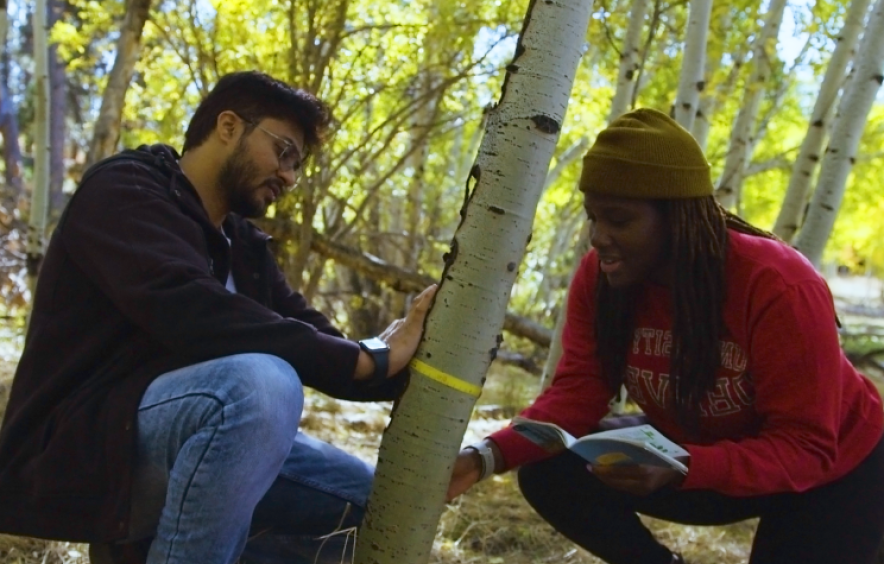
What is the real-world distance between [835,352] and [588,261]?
2.31 feet

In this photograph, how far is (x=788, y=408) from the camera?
184cm

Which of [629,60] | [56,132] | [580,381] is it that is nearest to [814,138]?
[629,60]

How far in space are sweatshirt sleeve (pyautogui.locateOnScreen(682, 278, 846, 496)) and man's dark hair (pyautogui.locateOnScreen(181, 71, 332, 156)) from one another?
1259mm

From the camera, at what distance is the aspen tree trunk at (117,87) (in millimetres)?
4676

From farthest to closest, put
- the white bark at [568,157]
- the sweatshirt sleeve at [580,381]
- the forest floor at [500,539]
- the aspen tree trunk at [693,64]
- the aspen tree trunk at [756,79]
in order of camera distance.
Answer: the white bark at [568,157] → the aspen tree trunk at [756,79] → the aspen tree trunk at [693,64] → the forest floor at [500,539] → the sweatshirt sleeve at [580,381]

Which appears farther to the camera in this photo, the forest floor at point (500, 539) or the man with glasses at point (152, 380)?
the forest floor at point (500, 539)

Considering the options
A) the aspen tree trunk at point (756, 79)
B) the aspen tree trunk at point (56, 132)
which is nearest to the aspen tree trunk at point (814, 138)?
the aspen tree trunk at point (756, 79)

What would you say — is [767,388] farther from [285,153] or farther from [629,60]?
[629,60]

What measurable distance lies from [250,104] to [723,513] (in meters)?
1.66

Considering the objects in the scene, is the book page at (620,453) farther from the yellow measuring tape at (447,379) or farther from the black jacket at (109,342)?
the black jacket at (109,342)

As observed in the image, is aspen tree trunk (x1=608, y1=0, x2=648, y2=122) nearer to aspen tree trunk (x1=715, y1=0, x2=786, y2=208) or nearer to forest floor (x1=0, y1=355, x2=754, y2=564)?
aspen tree trunk (x1=715, y1=0, x2=786, y2=208)

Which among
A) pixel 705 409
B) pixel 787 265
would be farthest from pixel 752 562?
pixel 787 265

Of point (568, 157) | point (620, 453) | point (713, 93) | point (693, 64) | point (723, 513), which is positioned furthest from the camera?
point (568, 157)

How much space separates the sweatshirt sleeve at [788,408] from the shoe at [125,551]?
1.21m
